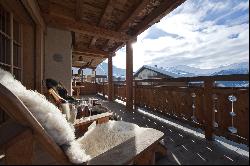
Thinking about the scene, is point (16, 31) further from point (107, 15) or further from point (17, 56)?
point (107, 15)

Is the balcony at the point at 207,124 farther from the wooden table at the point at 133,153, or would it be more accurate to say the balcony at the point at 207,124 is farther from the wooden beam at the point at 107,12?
the wooden beam at the point at 107,12

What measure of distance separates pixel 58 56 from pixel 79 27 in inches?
47.4

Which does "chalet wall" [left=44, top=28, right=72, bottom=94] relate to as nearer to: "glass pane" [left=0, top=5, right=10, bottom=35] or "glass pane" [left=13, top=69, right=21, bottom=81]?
"glass pane" [left=13, top=69, right=21, bottom=81]

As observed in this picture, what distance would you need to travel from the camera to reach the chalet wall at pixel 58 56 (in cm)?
622

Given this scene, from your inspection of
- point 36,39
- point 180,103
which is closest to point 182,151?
point 180,103

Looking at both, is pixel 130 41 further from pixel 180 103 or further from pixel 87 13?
pixel 180 103

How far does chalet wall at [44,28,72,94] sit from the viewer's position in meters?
6.22

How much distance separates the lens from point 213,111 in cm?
336

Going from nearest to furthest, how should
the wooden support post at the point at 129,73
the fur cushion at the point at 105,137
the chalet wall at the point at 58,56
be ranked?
1. the fur cushion at the point at 105,137
2. the chalet wall at the point at 58,56
3. the wooden support post at the point at 129,73

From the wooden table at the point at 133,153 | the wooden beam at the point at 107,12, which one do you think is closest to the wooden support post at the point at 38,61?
the wooden beam at the point at 107,12

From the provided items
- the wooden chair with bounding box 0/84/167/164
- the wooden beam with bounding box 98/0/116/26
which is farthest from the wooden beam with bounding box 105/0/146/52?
the wooden chair with bounding box 0/84/167/164

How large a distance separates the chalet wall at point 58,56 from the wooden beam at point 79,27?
0.41 metres

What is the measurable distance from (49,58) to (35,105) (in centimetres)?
546

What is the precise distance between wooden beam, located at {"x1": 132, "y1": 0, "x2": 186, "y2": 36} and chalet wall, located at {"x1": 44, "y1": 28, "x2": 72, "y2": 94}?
8.48 feet
